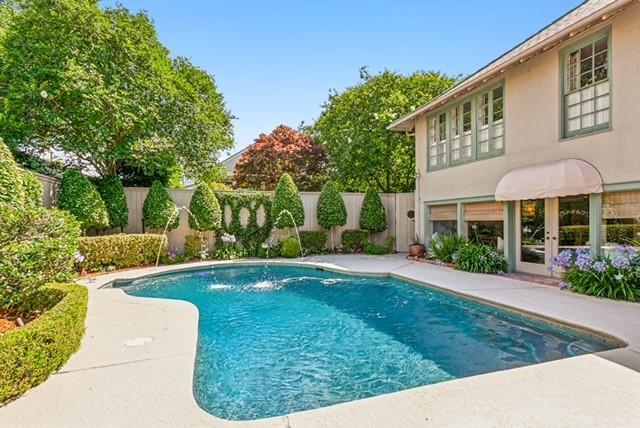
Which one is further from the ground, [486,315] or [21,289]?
[21,289]

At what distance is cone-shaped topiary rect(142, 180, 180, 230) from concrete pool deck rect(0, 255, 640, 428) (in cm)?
852

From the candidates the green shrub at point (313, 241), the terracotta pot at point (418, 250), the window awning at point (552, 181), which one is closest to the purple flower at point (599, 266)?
the window awning at point (552, 181)

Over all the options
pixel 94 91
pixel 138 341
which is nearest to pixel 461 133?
pixel 138 341

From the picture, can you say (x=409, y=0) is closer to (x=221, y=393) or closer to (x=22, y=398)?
(x=221, y=393)

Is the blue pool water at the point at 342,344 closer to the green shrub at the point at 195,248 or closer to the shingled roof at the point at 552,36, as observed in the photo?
the green shrub at the point at 195,248

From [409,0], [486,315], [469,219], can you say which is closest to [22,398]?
[486,315]

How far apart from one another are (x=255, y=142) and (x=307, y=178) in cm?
507

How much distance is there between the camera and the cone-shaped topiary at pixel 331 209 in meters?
16.0

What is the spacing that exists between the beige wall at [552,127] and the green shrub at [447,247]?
5.02ft

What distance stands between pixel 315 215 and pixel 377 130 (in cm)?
552

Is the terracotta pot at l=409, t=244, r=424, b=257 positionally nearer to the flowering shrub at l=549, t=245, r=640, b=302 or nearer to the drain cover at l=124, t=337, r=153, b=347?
the flowering shrub at l=549, t=245, r=640, b=302

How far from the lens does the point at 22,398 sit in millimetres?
3223

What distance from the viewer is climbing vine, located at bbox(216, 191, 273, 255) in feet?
50.0

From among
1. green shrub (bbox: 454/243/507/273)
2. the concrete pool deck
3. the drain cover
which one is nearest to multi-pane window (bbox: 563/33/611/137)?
green shrub (bbox: 454/243/507/273)
